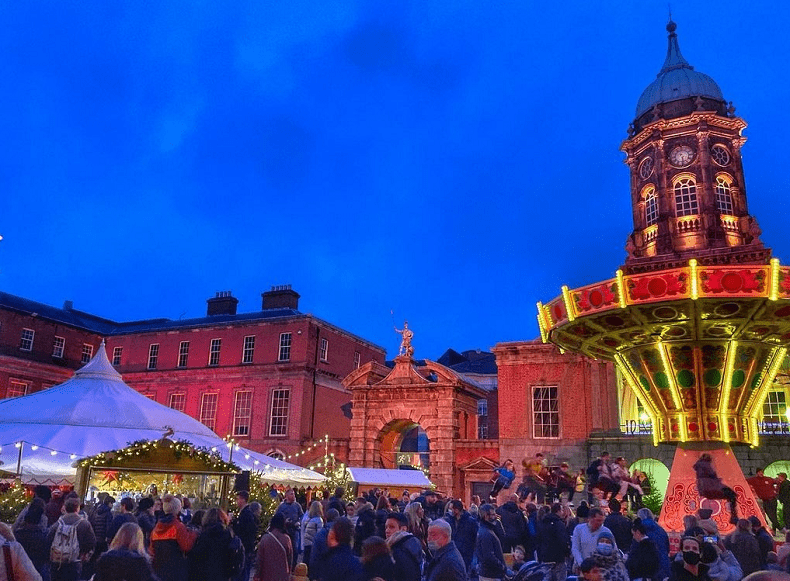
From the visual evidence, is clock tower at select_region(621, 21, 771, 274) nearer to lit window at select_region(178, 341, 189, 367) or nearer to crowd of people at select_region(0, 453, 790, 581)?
crowd of people at select_region(0, 453, 790, 581)

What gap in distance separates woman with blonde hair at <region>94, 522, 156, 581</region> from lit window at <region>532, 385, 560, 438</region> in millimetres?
24940

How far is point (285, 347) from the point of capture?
1425 inches

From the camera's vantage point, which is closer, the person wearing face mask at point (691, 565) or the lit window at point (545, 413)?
the person wearing face mask at point (691, 565)

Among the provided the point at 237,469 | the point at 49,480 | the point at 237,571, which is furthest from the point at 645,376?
the point at 49,480

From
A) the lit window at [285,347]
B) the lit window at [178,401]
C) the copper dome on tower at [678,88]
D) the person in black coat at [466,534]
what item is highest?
the copper dome on tower at [678,88]

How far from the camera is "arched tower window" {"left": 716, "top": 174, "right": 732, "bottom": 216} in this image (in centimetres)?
2978

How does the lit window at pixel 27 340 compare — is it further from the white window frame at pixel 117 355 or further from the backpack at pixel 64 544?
the backpack at pixel 64 544

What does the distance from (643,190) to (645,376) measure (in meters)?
16.6

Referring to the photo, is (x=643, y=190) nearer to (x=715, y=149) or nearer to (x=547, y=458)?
(x=715, y=149)

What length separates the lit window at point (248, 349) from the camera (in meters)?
37.1

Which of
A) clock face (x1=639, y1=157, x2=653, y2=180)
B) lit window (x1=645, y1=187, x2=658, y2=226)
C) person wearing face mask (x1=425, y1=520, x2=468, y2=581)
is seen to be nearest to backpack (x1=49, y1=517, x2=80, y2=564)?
person wearing face mask (x1=425, y1=520, x2=468, y2=581)

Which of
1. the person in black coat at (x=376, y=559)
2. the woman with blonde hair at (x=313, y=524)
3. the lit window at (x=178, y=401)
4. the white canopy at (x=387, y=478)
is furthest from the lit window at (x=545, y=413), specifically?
the person in black coat at (x=376, y=559)

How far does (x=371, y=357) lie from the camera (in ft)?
138

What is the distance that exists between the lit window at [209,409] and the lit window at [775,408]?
88.8ft
